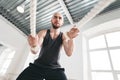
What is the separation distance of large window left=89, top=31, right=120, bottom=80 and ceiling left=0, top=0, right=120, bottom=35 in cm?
63

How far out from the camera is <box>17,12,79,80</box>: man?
1.05m

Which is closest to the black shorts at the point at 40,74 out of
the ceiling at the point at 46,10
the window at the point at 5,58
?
the ceiling at the point at 46,10

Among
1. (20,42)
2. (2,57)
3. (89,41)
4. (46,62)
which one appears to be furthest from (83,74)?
(2,57)

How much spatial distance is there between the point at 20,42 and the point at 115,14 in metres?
3.07

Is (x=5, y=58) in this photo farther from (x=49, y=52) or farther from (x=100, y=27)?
(x=49, y=52)

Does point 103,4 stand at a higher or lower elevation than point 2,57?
lower

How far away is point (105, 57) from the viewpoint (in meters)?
2.55

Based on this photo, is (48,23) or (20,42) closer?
(48,23)

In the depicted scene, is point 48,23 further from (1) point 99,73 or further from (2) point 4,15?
(1) point 99,73

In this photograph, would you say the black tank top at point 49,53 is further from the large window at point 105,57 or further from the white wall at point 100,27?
the large window at point 105,57

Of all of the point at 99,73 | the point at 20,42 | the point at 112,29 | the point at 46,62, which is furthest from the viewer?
the point at 20,42

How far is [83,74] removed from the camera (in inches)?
92.0

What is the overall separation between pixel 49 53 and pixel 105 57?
1740 millimetres

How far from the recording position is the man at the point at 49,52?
1.05m
